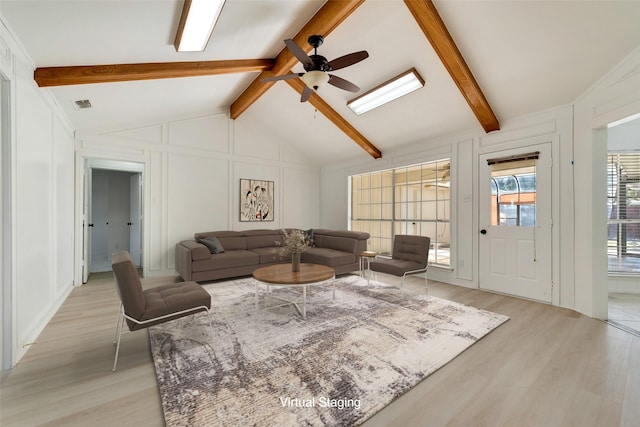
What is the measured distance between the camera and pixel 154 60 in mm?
3135

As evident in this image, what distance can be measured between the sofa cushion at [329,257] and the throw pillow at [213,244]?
1.62 m

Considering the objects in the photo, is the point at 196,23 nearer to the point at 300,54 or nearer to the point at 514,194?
the point at 300,54

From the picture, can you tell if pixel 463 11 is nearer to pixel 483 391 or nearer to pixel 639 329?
pixel 483 391

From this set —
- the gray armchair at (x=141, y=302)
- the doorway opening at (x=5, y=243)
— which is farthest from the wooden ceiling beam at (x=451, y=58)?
the doorway opening at (x=5, y=243)

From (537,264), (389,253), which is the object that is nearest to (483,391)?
(537,264)

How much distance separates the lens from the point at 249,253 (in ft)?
16.6

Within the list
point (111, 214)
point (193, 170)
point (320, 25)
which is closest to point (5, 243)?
point (320, 25)

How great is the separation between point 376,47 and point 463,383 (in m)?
3.73

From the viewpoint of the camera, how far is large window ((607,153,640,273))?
13.9 feet

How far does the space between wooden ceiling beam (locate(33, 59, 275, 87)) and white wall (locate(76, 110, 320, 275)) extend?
2124mm

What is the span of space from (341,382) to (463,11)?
3.60m

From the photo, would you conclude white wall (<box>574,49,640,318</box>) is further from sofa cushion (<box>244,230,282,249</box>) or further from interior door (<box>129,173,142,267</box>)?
interior door (<box>129,173,142,267</box>)

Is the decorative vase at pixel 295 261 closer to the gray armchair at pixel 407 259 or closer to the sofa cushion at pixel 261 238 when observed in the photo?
the gray armchair at pixel 407 259

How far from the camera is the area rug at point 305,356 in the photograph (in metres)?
1.64
